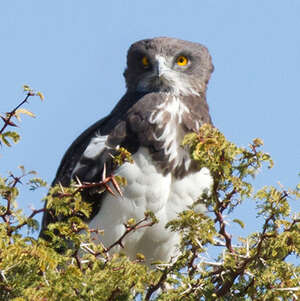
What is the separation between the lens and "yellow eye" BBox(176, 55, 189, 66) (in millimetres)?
8039

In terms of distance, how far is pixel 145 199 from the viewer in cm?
679

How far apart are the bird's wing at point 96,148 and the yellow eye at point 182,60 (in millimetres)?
590

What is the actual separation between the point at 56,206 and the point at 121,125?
3073mm

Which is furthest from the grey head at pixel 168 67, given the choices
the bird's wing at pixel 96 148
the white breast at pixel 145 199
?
the white breast at pixel 145 199

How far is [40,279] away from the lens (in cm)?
383

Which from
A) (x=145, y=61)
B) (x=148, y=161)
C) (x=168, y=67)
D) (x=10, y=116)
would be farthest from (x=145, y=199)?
(x=10, y=116)

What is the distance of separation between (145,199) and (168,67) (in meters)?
1.57

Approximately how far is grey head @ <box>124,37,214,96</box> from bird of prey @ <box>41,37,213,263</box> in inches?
0.5

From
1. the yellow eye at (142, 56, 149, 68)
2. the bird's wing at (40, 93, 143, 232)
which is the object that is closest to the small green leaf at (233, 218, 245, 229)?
the bird's wing at (40, 93, 143, 232)

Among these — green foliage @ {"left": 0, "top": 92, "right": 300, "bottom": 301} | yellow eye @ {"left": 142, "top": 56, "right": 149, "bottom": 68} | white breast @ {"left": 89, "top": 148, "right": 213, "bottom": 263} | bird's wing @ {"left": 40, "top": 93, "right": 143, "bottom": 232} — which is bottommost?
green foliage @ {"left": 0, "top": 92, "right": 300, "bottom": 301}

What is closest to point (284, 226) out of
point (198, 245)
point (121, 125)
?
point (198, 245)

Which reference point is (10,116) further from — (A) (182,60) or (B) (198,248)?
(A) (182,60)

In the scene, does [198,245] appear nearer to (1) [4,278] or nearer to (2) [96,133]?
(1) [4,278]

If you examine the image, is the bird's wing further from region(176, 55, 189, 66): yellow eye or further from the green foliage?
the green foliage
